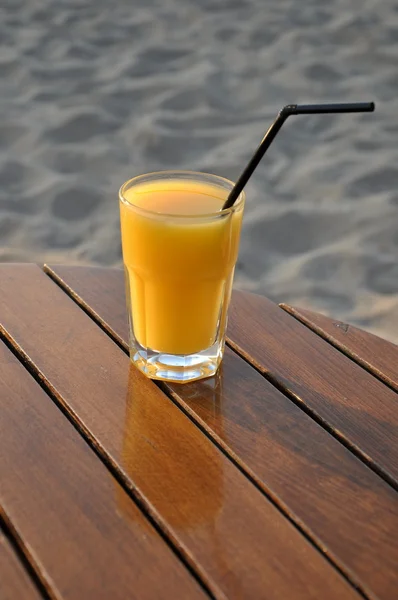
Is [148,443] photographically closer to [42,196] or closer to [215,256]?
[215,256]

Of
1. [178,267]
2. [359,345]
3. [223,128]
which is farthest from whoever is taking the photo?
[223,128]

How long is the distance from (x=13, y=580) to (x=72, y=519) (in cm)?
8

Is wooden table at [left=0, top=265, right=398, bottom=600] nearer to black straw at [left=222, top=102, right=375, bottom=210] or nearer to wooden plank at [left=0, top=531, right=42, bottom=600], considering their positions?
wooden plank at [left=0, top=531, right=42, bottom=600]

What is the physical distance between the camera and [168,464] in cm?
85

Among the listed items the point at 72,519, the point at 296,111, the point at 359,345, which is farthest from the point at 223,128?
the point at 72,519

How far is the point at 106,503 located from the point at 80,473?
0.05 metres

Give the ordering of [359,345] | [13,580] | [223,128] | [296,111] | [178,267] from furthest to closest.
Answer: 1. [223,128]
2. [359,345]
3. [178,267]
4. [296,111]
5. [13,580]

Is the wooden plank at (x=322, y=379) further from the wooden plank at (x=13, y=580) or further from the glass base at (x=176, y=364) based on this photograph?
the wooden plank at (x=13, y=580)

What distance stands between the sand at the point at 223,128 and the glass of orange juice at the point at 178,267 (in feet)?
3.50

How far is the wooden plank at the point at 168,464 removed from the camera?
0.73 m

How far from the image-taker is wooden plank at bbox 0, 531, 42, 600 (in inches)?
27.3

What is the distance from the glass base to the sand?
1052 mm

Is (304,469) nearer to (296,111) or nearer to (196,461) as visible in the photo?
(196,461)

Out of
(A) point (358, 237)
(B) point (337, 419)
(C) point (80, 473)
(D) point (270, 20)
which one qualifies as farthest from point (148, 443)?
(D) point (270, 20)
